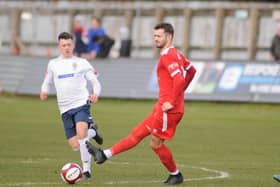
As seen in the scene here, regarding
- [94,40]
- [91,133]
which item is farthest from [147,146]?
[94,40]

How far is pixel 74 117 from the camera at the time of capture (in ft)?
46.2

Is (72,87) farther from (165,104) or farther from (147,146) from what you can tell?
(147,146)

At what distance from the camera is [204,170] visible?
14.9 m

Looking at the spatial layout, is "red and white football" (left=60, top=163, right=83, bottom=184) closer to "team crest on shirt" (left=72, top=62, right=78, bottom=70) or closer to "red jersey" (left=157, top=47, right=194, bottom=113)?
"red jersey" (left=157, top=47, right=194, bottom=113)

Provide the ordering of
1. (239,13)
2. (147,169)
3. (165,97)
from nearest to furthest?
1. (165,97)
2. (147,169)
3. (239,13)

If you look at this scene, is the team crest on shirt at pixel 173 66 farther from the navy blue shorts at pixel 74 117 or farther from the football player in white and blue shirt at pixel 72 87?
the navy blue shorts at pixel 74 117

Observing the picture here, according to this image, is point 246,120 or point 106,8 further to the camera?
point 106,8

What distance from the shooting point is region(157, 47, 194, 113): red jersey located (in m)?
12.6

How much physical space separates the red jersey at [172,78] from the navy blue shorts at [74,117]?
158cm

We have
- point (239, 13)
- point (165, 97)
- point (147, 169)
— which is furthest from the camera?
point (239, 13)

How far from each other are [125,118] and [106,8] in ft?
61.0

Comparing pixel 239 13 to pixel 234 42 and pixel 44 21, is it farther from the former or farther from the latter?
pixel 44 21

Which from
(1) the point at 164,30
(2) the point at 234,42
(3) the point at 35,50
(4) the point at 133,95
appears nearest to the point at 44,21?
(3) the point at 35,50

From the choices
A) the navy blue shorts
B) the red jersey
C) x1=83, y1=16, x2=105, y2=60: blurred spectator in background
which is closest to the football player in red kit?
the red jersey
